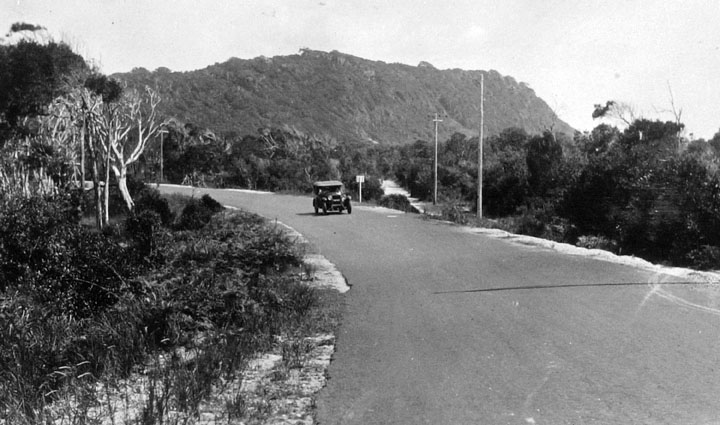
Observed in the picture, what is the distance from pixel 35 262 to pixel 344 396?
9.85 meters

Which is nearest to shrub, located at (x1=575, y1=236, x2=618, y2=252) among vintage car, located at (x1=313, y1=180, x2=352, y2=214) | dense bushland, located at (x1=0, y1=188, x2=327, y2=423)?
vintage car, located at (x1=313, y1=180, x2=352, y2=214)

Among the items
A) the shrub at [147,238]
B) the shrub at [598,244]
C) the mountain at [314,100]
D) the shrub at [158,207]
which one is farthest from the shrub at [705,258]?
the mountain at [314,100]

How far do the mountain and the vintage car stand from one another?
91548 mm

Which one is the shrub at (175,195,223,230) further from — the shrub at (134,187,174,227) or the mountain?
the mountain

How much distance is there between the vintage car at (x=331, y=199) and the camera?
107ft

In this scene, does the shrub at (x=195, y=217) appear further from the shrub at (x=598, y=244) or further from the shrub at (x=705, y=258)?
the shrub at (x=705, y=258)

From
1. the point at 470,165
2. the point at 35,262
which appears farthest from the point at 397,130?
the point at 35,262

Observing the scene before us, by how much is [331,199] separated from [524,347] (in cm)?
2544

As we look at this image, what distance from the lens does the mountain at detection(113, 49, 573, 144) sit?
139m

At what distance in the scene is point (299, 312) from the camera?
9.43 m

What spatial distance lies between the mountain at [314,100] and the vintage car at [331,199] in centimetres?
9155

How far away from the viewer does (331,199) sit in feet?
107

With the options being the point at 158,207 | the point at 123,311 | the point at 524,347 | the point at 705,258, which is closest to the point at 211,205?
the point at 158,207

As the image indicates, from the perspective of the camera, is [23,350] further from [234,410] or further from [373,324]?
[373,324]
